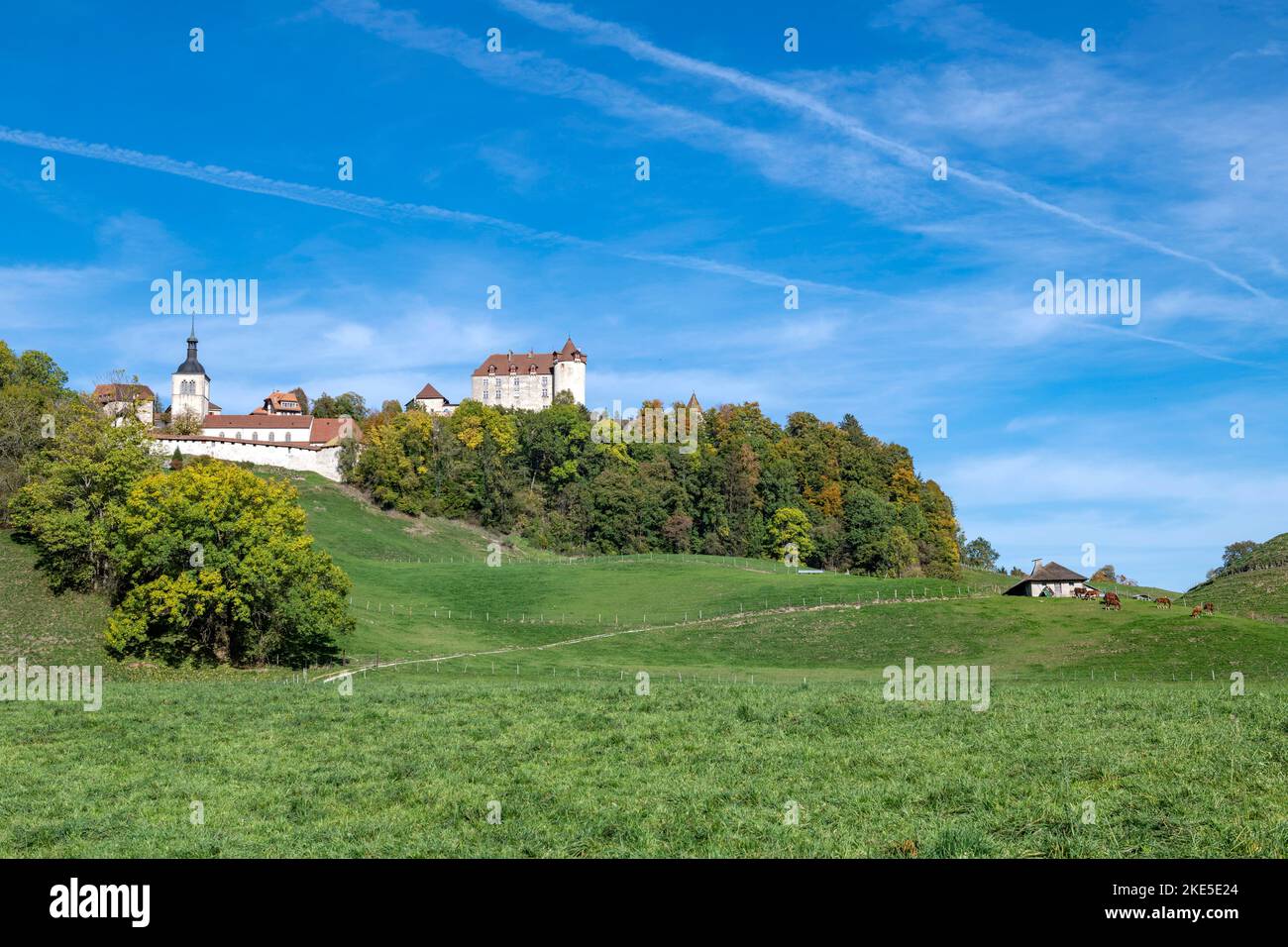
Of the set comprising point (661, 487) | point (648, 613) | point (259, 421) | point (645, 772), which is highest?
point (259, 421)

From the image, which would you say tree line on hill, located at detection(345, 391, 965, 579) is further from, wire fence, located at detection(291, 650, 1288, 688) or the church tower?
wire fence, located at detection(291, 650, 1288, 688)

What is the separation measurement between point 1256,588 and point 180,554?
269 feet

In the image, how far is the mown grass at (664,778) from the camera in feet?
49.9

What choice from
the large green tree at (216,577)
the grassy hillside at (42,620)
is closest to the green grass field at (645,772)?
the large green tree at (216,577)

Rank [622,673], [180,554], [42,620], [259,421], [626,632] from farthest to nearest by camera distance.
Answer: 1. [259,421]
2. [626,632]
3. [42,620]
4. [180,554]
5. [622,673]

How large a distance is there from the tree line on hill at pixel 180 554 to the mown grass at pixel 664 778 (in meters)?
26.4

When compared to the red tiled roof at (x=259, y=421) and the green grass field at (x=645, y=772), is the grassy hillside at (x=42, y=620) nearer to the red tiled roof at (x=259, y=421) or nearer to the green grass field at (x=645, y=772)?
the green grass field at (x=645, y=772)

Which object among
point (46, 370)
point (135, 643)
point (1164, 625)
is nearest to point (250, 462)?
point (46, 370)

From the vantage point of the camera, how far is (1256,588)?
276ft

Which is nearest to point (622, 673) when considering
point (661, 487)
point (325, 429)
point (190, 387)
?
point (661, 487)

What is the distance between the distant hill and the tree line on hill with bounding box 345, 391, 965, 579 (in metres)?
44.2

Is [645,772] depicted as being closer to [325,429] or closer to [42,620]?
[42,620]
